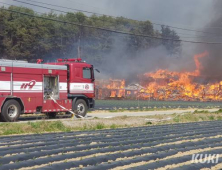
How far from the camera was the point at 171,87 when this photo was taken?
216 ft

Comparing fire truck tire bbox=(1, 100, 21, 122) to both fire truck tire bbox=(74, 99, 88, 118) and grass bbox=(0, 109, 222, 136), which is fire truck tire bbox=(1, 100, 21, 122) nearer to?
grass bbox=(0, 109, 222, 136)

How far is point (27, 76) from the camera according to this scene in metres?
20.7

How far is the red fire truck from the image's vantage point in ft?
65.0

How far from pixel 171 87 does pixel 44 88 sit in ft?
151

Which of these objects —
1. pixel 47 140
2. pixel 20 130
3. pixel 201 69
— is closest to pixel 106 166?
pixel 47 140

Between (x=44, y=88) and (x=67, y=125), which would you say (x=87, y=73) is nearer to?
(x=44, y=88)

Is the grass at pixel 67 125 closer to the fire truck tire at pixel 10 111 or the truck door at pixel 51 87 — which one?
the fire truck tire at pixel 10 111

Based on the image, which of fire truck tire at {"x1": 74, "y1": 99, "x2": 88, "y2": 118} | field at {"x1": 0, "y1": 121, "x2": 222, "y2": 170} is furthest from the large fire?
field at {"x1": 0, "y1": 121, "x2": 222, "y2": 170}

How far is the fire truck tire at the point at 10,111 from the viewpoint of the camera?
1958 cm

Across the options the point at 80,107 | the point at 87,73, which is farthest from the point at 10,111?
the point at 87,73

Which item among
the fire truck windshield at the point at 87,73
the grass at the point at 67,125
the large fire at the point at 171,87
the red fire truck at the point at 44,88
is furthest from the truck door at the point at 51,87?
the large fire at the point at 171,87

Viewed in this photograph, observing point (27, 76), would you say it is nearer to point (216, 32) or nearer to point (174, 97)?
point (216, 32)

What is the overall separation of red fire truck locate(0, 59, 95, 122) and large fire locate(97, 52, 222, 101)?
3774 centimetres

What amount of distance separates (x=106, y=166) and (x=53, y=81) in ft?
49.3
